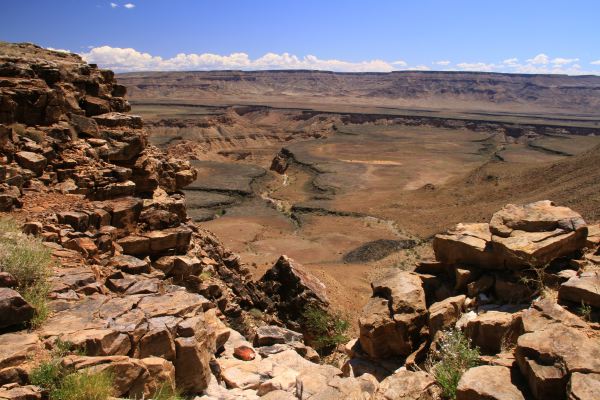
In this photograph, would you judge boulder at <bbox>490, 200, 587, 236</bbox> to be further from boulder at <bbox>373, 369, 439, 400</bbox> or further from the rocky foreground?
boulder at <bbox>373, 369, 439, 400</bbox>

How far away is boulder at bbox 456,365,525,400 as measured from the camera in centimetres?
650

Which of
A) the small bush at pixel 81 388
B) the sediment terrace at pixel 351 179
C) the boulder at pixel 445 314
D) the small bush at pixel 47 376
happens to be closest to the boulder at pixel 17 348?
the small bush at pixel 47 376

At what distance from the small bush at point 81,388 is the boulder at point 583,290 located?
719 cm

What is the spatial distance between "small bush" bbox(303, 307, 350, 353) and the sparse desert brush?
32.1ft

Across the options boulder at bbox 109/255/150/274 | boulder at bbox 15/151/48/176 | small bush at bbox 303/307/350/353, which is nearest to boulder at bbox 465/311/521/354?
boulder at bbox 109/255/150/274

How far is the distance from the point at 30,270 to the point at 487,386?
6804 millimetres

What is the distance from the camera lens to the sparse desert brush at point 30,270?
7.34 m

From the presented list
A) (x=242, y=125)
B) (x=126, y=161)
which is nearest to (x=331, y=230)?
(x=126, y=161)

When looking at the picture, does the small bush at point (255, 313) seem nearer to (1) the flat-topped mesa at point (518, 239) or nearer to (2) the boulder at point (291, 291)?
(2) the boulder at point (291, 291)

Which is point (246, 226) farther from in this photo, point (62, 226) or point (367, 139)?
point (367, 139)

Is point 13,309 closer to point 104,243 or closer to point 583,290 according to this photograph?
point 104,243

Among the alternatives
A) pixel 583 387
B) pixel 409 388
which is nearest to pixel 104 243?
pixel 409 388

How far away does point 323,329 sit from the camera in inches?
654

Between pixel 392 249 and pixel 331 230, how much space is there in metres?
6.90
